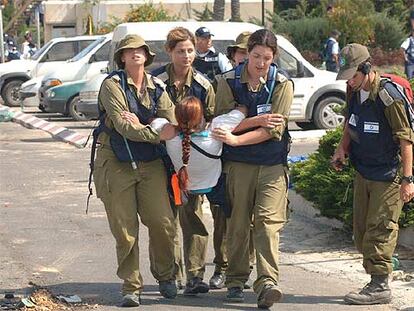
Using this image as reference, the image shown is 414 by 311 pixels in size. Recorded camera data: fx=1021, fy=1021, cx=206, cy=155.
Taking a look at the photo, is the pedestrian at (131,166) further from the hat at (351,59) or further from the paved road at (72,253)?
the hat at (351,59)

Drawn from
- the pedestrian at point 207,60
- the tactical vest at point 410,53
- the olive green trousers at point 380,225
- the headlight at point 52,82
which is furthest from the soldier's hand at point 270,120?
the headlight at point 52,82

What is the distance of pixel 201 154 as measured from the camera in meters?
6.90

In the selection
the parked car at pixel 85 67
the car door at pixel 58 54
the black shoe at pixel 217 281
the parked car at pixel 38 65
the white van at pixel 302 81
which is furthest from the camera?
the parked car at pixel 38 65

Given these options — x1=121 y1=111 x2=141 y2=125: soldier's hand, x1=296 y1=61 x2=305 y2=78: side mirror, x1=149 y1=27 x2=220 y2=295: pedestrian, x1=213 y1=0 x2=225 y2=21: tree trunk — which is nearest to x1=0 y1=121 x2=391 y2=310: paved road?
x1=149 y1=27 x2=220 y2=295: pedestrian

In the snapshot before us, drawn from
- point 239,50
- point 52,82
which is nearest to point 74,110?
point 52,82

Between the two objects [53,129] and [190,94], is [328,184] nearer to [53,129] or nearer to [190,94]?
[190,94]

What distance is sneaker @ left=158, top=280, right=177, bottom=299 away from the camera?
7.20 meters

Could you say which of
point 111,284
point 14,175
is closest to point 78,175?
point 14,175

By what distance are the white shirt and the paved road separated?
87 cm

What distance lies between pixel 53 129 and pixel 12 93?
743 centimetres

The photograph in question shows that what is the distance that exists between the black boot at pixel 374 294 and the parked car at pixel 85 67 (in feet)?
53.2

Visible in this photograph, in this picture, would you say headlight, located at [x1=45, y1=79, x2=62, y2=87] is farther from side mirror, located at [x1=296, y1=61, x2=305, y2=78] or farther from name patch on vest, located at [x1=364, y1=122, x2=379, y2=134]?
name patch on vest, located at [x1=364, y1=122, x2=379, y2=134]

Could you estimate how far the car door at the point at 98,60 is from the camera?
22.9 m

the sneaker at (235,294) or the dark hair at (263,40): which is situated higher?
the dark hair at (263,40)
